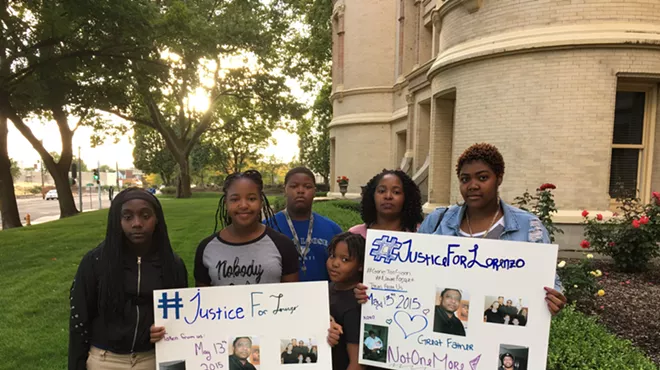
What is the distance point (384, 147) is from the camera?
1936cm

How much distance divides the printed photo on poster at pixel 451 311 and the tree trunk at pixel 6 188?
1824 cm

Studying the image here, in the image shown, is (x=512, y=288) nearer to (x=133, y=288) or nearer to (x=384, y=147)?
(x=133, y=288)

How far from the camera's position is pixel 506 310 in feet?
7.11

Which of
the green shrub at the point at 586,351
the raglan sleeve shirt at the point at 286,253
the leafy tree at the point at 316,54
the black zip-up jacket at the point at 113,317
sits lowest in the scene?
the green shrub at the point at 586,351

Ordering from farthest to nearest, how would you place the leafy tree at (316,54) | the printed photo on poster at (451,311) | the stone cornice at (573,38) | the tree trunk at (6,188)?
the leafy tree at (316,54) < the tree trunk at (6,188) < the stone cornice at (573,38) < the printed photo on poster at (451,311)

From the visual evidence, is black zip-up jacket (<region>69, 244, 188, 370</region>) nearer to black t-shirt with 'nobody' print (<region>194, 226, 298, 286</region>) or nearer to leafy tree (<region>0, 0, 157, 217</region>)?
black t-shirt with 'nobody' print (<region>194, 226, 298, 286</region>)

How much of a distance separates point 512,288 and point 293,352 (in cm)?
127

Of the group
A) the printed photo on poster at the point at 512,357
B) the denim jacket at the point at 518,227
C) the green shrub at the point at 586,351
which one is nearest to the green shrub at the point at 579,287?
the green shrub at the point at 586,351

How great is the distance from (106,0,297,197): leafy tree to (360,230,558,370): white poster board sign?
1165cm

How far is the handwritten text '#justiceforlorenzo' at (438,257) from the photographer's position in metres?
2.18

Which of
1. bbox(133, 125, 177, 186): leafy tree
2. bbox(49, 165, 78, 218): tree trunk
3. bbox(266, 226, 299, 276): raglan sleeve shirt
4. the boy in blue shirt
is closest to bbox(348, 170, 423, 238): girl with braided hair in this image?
the boy in blue shirt

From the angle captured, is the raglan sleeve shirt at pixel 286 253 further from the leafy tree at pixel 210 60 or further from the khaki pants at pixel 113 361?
the leafy tree at pixel 210 60

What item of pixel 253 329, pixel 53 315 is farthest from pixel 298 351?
pixel 53 315

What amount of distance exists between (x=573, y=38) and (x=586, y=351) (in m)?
6.69
